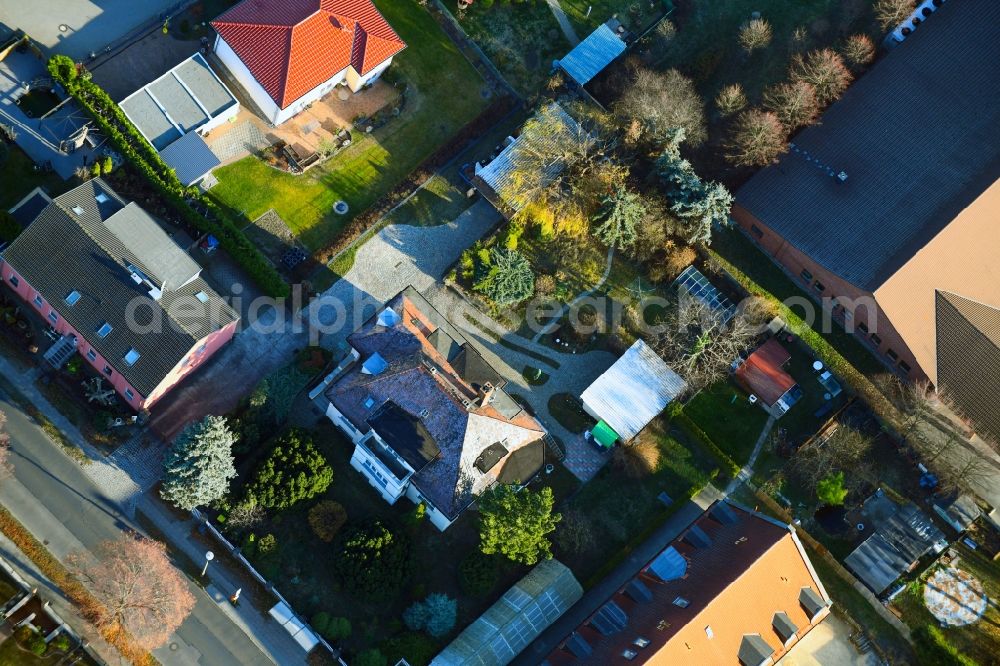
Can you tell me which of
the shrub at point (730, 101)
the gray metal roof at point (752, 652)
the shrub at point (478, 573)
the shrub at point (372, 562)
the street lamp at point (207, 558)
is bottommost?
the gray metal roof at point (752, 652)

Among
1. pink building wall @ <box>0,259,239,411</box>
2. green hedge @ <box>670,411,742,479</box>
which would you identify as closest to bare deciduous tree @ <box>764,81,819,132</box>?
green hedge @ <box>670,411,742,479</box>

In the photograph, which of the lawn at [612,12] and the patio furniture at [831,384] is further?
the lawn at [612,12]

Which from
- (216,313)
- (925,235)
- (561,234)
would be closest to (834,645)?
(925,235)

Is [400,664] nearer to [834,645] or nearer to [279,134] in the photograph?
[834,645]

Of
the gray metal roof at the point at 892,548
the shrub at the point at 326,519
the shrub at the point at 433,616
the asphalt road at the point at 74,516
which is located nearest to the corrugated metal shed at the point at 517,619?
the shrub at the point at 433,616

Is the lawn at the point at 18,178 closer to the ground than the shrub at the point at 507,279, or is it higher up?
higher up

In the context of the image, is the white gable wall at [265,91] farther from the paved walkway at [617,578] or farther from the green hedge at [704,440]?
the paved walkway at [617,578]
